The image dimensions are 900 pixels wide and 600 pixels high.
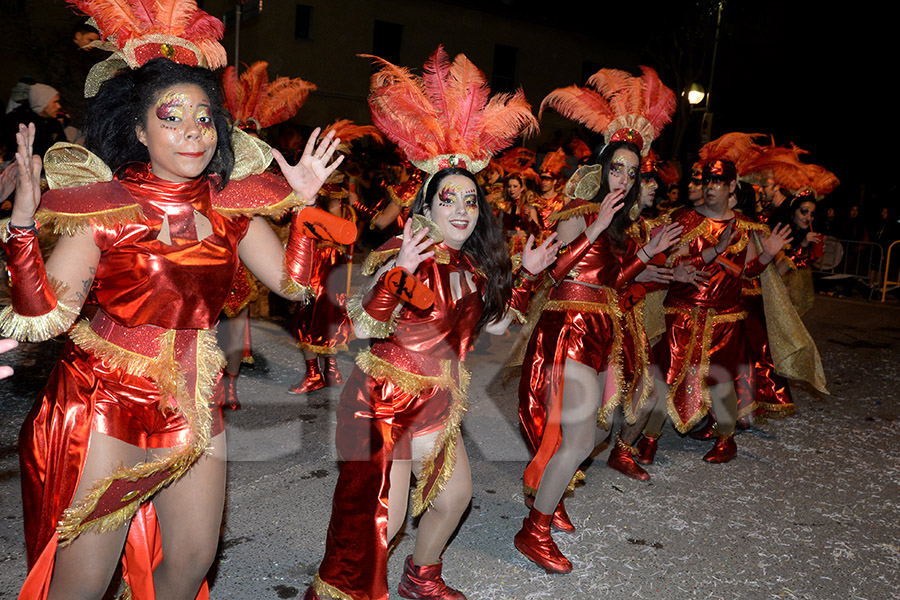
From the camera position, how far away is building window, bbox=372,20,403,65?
2266 cm

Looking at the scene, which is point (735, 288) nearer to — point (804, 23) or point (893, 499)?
point (893, 499)

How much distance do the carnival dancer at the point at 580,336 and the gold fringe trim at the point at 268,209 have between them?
1.62 metres

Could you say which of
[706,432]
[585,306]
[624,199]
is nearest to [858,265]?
[706,432]

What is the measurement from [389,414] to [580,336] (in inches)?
51.9

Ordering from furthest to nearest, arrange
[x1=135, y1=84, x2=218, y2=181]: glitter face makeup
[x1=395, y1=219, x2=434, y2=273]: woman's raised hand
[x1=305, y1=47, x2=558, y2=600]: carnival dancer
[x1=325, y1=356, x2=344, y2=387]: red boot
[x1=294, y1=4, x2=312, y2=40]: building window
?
[x1=294, y1=4, x2=312, y2=40]: building window → [x1=325, y1=356, x2=344, y2=387]: red boot → [x1=305, y1=47, x2=558, y2=600]: carnival dancer → [x1=395, y1=219, x2=434, y2=273]: woman's raised hand → [x1=135, y1=84, x2=218, y2=181]: glitter face makeup

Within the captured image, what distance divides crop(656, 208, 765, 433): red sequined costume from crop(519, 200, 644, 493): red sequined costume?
4.04 feet

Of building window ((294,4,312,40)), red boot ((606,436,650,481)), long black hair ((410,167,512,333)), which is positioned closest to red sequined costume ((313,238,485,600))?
long black hair ((410,167,512,333))

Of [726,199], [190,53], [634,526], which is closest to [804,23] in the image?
[726,199]

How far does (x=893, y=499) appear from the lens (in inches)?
182

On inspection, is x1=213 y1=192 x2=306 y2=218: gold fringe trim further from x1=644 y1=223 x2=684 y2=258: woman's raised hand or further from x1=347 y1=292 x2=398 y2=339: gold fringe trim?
x1=644 y1=223 x2=684 y2=258: woman's raised hand

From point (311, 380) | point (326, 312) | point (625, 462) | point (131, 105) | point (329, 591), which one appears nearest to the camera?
point (131, 105)

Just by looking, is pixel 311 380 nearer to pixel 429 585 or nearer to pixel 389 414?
pixel 429 585

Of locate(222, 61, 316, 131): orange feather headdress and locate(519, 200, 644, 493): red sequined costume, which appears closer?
locate(519, 200, 644, 493): red sequined costume

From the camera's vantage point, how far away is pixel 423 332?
2926mm
